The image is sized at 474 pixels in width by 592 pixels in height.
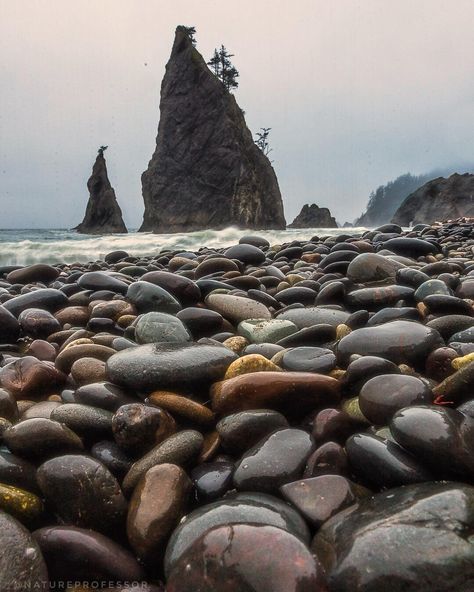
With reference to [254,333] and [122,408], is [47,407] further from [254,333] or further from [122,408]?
[254,333]

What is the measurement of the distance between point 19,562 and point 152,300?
2093 millimetres

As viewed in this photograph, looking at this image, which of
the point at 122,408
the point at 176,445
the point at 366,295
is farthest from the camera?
the point at 366,295

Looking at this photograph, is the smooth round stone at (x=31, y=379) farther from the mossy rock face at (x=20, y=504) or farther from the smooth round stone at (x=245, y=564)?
the smooth round stone at (x=245, y=564)

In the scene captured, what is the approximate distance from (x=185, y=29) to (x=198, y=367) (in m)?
42.3

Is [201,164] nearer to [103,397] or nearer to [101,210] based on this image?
[101,210]

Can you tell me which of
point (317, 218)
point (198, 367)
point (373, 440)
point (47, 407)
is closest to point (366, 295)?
point (198, 367)

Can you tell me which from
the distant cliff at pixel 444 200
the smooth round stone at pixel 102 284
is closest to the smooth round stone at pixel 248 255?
the smooth round stone at pixel 102 284

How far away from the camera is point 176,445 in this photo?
143cm

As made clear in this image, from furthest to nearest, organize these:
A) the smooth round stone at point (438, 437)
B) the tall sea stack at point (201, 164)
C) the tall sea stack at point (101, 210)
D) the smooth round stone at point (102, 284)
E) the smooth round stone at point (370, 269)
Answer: the tall sea stack at point (101, 210)
the tall sea stack at point (201, 164)
the smooth round stone at point (102, 284)
the smooth round stone at point (370, 269)
the smooth round stone at point (438, 437)

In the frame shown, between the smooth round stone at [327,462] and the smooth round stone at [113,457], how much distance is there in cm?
54

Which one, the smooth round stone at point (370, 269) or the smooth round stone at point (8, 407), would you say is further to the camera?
the smooth round stone at point (370, 269)

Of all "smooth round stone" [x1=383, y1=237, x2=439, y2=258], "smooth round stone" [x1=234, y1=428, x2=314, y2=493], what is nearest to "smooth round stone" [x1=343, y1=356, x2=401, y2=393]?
"smooth round stone" [x1=234, y1=428, x2=314, y2=493]

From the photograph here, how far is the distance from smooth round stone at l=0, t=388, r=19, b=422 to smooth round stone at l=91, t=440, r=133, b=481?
1.29 ft

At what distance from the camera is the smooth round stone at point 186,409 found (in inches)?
63.8
